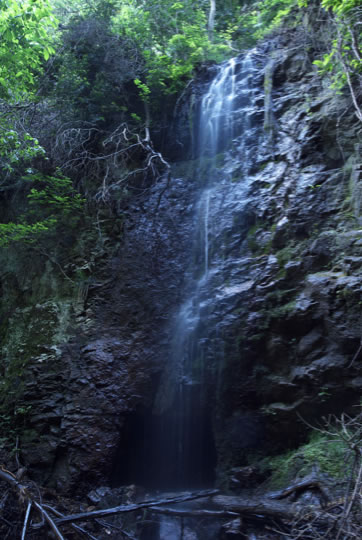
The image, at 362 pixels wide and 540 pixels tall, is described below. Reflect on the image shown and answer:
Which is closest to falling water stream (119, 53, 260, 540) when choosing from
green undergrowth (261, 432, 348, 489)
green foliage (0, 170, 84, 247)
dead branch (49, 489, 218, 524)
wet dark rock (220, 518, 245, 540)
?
dead branch (49, 489, 218, 524)

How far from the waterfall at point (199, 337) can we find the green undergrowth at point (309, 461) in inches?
56.3

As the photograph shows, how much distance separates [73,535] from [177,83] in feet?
29.8

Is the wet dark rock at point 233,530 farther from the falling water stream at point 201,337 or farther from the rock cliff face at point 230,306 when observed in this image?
the rock cliff face at point 230,306

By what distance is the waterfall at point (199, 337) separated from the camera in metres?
6.56

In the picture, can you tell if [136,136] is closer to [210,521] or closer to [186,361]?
[186,361]

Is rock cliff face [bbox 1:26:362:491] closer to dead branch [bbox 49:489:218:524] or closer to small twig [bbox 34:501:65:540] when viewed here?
dead branch [bbox 49:489:218:524]

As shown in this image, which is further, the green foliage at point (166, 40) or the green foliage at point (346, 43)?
the green foliage at point (166, 40)

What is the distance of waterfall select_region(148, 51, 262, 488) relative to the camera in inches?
258

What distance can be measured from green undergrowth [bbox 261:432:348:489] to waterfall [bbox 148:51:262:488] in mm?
1429

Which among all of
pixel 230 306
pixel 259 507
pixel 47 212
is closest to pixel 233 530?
pixel 259 507

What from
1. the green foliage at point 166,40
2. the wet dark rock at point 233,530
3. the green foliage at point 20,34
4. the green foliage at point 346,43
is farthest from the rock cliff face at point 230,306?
the green foliage at point 20,34

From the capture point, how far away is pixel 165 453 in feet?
22.3

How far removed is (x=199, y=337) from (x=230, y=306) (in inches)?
29.6

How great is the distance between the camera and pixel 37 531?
4270 mm
